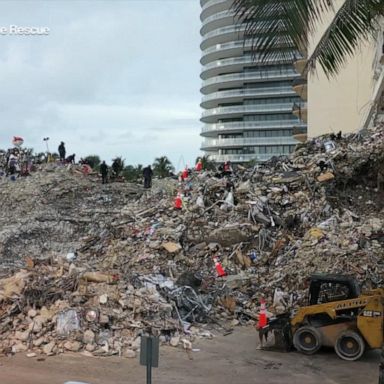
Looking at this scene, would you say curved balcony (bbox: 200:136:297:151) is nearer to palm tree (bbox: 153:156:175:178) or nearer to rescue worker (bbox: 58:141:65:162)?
palm tree (bbox: 153:156:175:178)

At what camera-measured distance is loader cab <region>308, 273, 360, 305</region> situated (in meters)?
10.2

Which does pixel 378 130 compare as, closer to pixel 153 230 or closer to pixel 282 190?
pixel 282 190

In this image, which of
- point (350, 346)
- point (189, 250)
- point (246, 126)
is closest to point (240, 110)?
point (246, 126)

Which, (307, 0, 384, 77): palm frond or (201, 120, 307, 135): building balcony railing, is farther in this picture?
(201, 120, 307, 135): building balcony railing

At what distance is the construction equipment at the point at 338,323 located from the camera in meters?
9.55

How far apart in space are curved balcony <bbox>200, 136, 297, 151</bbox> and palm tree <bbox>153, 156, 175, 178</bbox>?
36.4 meters

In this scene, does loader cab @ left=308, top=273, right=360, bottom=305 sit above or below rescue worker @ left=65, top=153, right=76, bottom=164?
below

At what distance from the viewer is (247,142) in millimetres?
87375

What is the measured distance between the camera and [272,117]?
288 feet

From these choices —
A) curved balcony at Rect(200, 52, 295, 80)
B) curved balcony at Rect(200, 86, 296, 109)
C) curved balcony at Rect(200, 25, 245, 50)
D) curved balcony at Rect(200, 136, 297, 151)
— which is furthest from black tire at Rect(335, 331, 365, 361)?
curved balcony at Rect(200, 86, 296, 109)

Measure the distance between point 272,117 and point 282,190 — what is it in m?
70.7

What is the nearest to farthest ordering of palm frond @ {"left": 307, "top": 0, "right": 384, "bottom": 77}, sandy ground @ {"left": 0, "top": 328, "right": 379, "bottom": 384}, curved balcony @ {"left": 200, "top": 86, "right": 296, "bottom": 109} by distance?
palm frond @ {"left": 307, "top": 0, "right": 384, "bottom": 77} < sandy ground @ {"left": 0, "top": 328, "right": 379, "bottom": 384} < curved balcony @ {"left": 200, "top": 86, "right": 296, "bottom": 109}

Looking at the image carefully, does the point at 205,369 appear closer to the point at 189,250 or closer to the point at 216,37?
the point at 189,250

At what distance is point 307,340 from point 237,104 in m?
83.5
